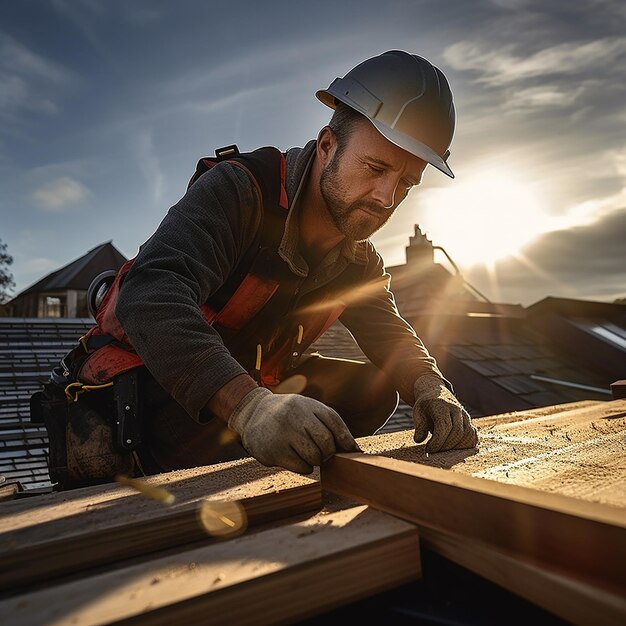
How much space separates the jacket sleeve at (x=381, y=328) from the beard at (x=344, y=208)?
0.48 meters

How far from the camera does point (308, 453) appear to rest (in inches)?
49.6

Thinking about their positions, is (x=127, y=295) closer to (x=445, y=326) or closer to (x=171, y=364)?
(x=171, y=364)

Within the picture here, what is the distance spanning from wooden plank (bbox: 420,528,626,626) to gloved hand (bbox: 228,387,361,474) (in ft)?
1.43

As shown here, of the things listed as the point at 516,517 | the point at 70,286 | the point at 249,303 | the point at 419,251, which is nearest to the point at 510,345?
the point at 419,251

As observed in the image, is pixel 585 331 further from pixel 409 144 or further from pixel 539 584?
pixel 539 584

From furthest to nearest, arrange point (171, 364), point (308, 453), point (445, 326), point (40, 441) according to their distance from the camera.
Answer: point (445, 326) → point (40, 441) → point (171, 364) → point (308, 453)

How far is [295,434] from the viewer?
1.27 m

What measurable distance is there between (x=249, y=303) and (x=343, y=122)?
0.91 meters

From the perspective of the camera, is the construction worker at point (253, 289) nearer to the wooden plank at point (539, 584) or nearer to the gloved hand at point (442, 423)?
the gloved hand at point (442, 423)

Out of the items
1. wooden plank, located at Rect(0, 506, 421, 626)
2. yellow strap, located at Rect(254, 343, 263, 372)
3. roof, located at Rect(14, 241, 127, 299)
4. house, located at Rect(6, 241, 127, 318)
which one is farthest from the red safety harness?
roof, located at Rect(14, 241, 127, 299)

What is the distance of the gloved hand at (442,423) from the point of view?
5.35 feet

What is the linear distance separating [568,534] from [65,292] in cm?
2549

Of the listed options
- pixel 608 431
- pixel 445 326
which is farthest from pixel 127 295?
pixel 445 326

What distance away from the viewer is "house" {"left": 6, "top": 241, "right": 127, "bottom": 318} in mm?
23047
